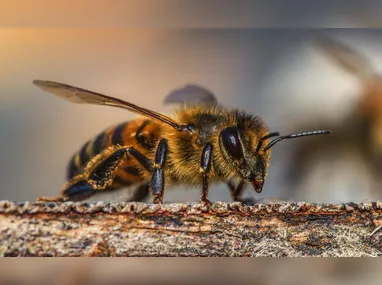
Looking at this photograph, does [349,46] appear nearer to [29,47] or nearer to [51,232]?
[29,47]

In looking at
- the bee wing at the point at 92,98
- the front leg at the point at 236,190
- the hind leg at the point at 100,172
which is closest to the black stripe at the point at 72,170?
the hind leg at the point at 100,172

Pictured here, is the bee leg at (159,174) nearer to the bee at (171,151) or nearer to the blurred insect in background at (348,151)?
the bee at (171,151)

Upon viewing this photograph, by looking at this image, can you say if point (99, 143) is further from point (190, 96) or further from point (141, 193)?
point (190, 96)

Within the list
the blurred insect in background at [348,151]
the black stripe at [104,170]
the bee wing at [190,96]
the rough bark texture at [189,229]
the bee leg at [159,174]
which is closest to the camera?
the rough bark texture at [189,229]

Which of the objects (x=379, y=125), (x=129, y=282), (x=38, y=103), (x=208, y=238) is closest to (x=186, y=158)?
(x=129, y=282)

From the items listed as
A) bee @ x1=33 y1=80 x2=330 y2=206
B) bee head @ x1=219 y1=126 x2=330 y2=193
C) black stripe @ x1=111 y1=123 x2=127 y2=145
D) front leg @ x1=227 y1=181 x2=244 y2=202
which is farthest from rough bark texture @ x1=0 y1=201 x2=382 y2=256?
black stripe @ x1=111 y1=123 x2=127 y2=145

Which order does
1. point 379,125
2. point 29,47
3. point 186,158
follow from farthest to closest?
1. point 29,47
2. point 379,125
3. point 186,158
